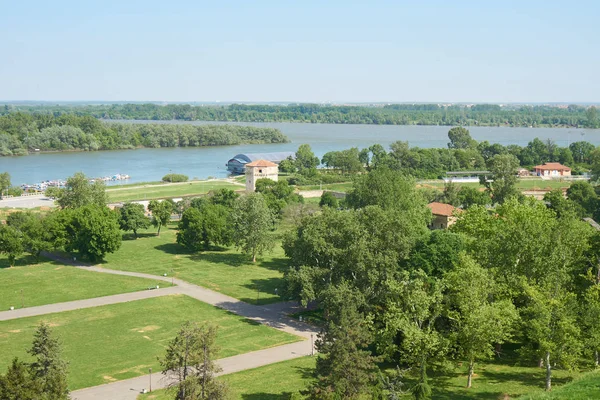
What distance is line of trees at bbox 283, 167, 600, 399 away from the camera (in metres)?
19.5

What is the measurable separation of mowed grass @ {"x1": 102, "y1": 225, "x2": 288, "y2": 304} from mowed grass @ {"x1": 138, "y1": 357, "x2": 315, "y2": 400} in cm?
865

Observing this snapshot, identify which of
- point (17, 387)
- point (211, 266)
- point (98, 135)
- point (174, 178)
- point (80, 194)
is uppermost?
point (98, 135)

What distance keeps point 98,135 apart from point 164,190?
186 feet

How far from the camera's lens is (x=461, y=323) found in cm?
2141

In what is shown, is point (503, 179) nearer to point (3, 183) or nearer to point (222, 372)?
point (222, 372)

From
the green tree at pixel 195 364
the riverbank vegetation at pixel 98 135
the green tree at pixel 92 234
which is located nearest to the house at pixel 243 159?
the riverbank vegetation at pixel 98 135

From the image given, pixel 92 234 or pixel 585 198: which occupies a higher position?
pixel 585 198

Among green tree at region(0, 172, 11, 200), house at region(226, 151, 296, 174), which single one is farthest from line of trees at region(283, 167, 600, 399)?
house at region(226, 151, 296, 174)

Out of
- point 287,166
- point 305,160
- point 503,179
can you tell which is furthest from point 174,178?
point 503,179

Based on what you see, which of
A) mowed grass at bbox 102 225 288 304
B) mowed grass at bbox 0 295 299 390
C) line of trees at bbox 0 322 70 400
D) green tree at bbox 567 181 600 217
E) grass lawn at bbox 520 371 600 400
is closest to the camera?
grass lawn at bbox 520 371 600 400

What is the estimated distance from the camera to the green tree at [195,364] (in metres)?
17.3

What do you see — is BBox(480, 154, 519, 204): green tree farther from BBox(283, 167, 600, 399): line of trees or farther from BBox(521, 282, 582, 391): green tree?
BBox(521, 282, 582, 391): green tree

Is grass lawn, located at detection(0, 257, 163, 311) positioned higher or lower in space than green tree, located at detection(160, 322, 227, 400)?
lower

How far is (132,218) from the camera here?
154 ft
